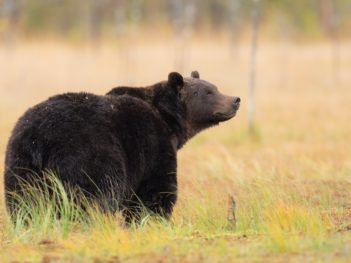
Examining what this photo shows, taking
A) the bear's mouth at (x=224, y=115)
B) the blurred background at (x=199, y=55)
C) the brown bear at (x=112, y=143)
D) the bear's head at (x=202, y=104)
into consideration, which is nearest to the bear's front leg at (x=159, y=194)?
the brown bear at (x=112, y=143)

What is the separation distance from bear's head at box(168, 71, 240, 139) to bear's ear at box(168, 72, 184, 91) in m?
0.11

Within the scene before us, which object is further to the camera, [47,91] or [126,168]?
[47,91]

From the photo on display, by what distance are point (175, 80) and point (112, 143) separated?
1.56m

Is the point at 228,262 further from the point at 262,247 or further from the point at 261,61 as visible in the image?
the point at 261,61

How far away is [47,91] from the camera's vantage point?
32.7m

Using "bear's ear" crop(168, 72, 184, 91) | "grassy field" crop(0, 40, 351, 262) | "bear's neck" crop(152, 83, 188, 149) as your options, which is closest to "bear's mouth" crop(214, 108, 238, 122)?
"bear's neck" crop(152, 83, 188, 149)

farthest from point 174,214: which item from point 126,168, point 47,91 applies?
point 47,91

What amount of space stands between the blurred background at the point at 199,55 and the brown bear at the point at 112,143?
323 inches

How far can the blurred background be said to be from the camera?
2548 centimetres

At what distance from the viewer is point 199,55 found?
46.6 meters

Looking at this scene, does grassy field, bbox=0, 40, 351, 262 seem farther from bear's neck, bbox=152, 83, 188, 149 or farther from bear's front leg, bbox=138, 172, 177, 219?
bear's neck, bbox=152, 83, 188, 149

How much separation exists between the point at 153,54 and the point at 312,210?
1575 inches

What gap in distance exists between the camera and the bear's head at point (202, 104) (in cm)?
878

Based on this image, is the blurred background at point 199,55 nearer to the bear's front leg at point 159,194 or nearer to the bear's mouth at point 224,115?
the bear's mouth at point 224,115
